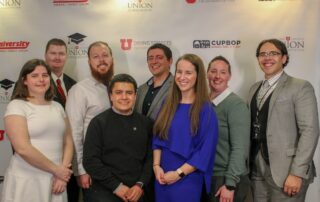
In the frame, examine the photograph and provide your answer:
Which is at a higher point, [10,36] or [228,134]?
[10,36]

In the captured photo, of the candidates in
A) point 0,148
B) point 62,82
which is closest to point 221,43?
point 62,82

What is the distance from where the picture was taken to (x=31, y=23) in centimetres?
355

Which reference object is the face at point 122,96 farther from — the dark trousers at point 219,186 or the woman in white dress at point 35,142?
the dark trousers at point 219,186

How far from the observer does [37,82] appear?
2.26 meters

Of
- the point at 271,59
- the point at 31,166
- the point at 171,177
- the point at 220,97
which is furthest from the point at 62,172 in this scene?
the point at 271,59

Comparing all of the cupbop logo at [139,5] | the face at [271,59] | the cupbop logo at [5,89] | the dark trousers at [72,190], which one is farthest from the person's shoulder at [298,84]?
the cupbop logo at [5,89]

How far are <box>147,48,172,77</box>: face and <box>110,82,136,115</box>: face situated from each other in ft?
1.90

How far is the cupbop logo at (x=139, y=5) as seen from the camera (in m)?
3.42

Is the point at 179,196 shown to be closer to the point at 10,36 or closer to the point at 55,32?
the point at 55,32

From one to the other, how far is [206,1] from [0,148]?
2693 millimetres

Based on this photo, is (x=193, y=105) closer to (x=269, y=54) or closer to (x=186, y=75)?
(x=186, y=75)

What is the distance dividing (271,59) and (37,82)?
66.8 inches

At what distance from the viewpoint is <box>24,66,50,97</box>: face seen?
2.26 metres

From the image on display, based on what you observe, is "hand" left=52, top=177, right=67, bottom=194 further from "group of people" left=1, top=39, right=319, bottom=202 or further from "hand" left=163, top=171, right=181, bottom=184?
"hand" left=163, top=171, right=181, bottom=184
